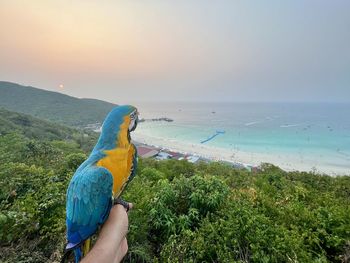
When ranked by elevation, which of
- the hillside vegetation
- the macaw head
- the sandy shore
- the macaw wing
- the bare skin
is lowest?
the sandy shore

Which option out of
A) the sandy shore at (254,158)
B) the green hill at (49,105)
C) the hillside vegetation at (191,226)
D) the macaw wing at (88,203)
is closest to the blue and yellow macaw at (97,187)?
the macaw wing at (88,203)

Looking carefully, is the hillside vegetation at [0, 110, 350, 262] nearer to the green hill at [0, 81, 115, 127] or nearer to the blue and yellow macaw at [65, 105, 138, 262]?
the blue and yellow macaw at [65, 105, 138, 262]

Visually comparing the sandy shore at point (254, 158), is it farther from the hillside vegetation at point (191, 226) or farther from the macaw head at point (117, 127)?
the macaw head at point (117, 127)

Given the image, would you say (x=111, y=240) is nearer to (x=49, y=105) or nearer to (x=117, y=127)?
(x=117, y=127)

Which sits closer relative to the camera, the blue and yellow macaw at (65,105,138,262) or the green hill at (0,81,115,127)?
the blue and yellow macaw at (65,105,138,262)

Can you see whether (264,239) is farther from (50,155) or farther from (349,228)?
(50,155)

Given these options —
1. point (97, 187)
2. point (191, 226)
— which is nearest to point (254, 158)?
point (191, 226)

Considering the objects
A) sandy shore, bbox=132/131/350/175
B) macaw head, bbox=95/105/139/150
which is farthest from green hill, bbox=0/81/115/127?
macaw head, bbox=95/105/139/150
